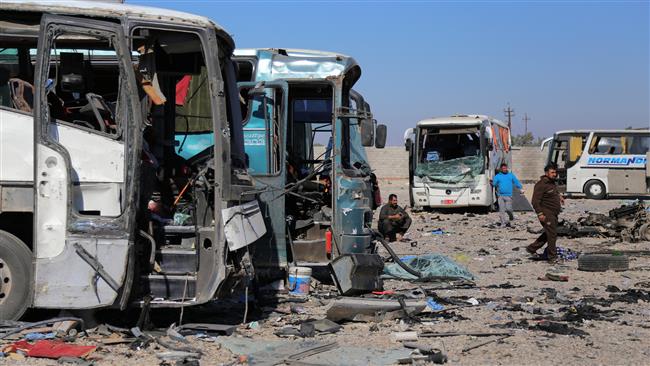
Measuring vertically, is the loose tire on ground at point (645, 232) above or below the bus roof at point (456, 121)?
below

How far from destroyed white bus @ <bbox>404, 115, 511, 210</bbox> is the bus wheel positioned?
1814 centimetres

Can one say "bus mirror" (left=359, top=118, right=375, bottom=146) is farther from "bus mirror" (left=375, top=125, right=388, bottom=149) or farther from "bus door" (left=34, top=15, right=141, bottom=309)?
"bus door" (left=34, top=15, right=141, bottom=309)

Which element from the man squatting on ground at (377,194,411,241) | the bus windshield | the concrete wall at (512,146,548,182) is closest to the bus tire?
the bus windshield

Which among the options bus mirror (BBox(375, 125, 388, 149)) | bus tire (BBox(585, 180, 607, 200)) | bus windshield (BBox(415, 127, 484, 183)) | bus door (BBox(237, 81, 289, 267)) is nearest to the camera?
bus door (BBox(237, 81, 289, 267))

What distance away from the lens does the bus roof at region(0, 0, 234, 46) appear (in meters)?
7.11

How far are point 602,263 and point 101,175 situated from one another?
8.34 meters

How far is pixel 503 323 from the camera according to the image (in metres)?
8.25

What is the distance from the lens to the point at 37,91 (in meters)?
6.97

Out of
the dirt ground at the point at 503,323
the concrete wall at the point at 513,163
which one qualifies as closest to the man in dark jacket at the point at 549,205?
the dirt ground at the point at 503,323

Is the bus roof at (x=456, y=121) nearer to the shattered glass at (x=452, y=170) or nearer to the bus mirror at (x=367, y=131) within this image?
the shattered glass at (x=452, y=170)

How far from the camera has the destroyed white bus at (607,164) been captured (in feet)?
99.1

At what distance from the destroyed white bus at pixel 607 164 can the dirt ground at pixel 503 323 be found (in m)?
17.4

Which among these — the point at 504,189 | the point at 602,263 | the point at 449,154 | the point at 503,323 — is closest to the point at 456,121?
the point at 449,154

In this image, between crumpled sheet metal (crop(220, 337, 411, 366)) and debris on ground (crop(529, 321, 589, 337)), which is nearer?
crumpled sheet metal (crop(220, 337, 411, 366))
